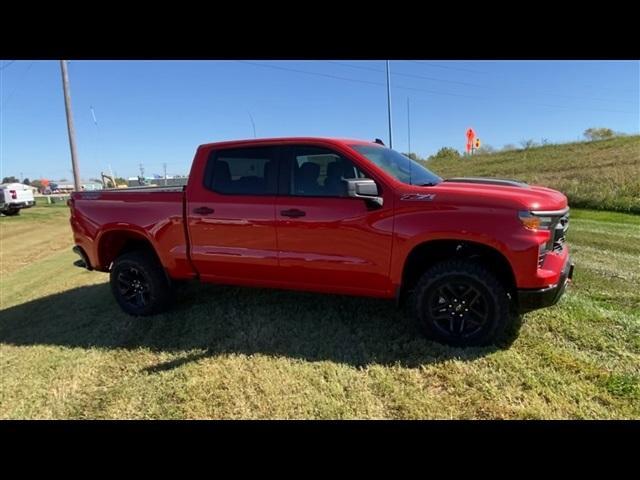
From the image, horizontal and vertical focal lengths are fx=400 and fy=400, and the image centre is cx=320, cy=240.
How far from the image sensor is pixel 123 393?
3.14 m

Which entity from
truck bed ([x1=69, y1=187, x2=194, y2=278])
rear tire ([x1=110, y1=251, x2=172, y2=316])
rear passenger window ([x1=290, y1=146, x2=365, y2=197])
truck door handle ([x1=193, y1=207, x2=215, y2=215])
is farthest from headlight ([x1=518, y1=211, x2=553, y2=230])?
rear tire ([x1=110, y1=251, x2=172, y2=316])

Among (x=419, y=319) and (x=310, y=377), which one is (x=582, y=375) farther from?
(x=310, y=377)

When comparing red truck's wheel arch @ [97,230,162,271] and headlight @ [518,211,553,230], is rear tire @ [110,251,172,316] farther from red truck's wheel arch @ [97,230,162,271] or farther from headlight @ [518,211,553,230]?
headlight @ [518,211,553,230]

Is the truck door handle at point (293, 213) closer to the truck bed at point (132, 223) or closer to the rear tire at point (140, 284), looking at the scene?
the truck bed at point (132, 223)

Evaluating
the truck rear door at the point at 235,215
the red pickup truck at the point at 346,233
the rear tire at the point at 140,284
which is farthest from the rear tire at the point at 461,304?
the rear tire at the point at 140,284

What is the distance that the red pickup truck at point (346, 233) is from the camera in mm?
3203

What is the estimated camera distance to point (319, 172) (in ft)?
12.4

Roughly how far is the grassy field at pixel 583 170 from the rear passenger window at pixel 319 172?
11785mm

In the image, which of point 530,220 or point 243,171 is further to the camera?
point 243,171

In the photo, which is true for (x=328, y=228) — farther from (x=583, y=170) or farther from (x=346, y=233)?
(x=583, y=170)

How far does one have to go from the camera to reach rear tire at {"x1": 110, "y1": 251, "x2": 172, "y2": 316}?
450 cm

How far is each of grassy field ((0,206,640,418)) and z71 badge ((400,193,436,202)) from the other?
4.15ft

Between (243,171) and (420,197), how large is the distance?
1.80 metres

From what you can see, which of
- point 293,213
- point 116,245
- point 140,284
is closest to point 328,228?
point 293,213
